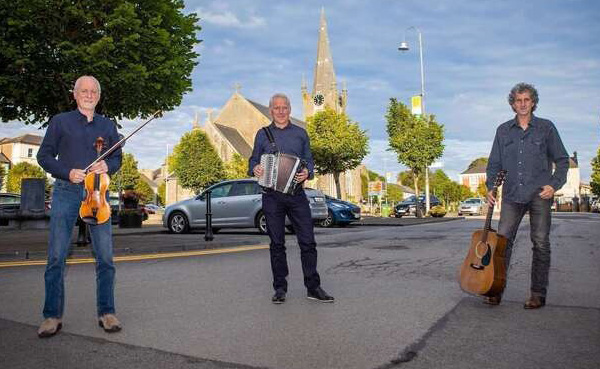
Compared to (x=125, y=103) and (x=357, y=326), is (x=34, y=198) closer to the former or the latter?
(x=125, y=103)

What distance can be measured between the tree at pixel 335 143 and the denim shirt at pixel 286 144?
3856cm

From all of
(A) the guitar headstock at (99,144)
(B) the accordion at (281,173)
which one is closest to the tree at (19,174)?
(B) the accordion at (281,173)

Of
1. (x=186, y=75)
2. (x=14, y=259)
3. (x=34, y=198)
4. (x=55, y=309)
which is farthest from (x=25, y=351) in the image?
(x=34, y=198)

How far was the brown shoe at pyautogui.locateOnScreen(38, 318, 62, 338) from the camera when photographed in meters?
3.28

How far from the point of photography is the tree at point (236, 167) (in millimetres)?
55062

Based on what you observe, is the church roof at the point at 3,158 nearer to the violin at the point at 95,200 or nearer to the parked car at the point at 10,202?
the parked car at the point at 10,202

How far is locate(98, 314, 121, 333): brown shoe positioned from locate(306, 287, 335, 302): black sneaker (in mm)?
1761

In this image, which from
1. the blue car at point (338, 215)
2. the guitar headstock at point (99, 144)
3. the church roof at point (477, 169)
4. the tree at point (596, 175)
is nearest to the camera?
the guitar headstock at point (99, 144)

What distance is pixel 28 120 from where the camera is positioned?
14.5 meters

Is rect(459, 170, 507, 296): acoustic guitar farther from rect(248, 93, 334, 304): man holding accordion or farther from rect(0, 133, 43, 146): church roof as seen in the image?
rect(0, 133, 43, 146): church roof

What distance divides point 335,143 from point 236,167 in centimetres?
1514

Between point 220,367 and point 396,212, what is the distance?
3647 centimetres

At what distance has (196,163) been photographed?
5719cm

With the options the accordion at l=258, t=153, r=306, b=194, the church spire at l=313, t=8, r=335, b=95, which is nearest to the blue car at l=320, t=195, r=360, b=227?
the accordion at l=258, t=153, r=306, b=194
